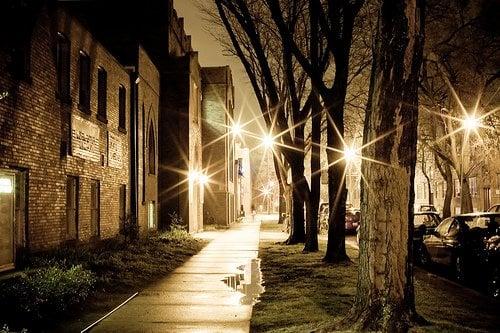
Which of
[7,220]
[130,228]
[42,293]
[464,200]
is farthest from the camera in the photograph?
[464,200]

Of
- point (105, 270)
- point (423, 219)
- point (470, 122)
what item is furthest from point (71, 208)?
point (470, 122)

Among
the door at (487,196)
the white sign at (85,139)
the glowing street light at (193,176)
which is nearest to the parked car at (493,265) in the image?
the white sign at (85,139)

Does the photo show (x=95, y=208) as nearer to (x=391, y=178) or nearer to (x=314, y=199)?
(x=314, y=199)

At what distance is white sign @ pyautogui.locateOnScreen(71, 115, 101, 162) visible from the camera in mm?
14484

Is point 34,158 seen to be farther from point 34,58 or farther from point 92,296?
point 92,296

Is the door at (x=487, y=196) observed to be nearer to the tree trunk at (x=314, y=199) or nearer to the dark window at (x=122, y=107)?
the tree trunk at (x=314, y=199)

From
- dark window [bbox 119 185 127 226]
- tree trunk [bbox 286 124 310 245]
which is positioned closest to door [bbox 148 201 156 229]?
dark window [bbox 119 185 127 226]

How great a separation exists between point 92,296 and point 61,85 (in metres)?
6.49

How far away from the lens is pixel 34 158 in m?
11.7

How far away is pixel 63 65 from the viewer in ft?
47.1

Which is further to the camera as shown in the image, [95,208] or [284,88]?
[284,88]

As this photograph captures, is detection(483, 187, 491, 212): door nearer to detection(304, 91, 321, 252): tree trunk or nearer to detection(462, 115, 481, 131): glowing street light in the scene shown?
detection(462, 115, 481, 131): glowing street light

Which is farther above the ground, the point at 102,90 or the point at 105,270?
the point at 102,90

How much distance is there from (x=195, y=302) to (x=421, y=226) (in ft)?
30.3
